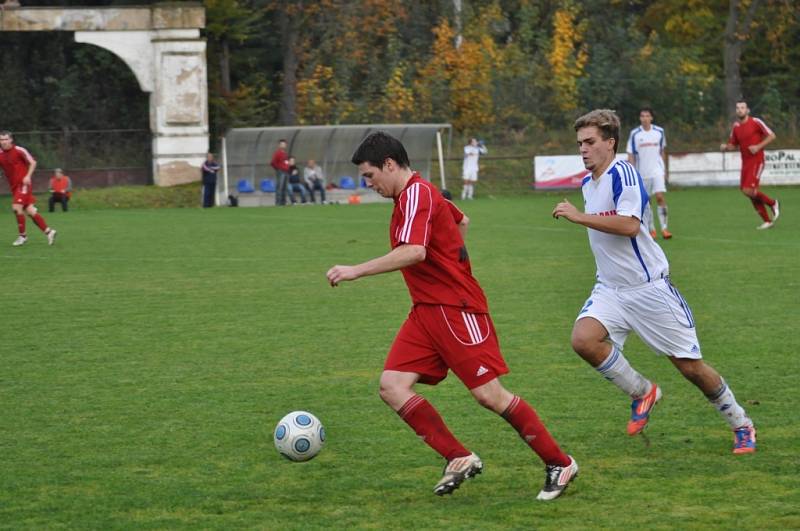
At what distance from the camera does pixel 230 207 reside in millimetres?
34969

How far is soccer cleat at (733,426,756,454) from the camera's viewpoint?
6676 mm

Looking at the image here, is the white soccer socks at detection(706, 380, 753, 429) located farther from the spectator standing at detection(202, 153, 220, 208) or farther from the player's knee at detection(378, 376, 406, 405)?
the spectator standing at detection(202, 153, 220, 208)

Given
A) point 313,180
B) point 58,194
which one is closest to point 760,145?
point 313,180

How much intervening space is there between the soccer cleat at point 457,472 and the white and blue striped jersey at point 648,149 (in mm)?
14223

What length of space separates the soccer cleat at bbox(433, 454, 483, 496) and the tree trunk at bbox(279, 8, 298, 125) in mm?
40269

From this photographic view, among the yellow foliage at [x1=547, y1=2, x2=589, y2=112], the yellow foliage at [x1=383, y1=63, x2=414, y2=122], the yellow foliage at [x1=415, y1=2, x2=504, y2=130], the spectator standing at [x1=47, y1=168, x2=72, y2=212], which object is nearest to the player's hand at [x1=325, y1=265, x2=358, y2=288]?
the spectator standing at [x1=47, y1=168, x2=72, y2=212]

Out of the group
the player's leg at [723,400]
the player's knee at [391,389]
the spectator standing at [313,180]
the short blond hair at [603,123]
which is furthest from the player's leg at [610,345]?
the spectator standing at [313,180]

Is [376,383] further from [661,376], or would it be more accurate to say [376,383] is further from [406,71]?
[406,71]

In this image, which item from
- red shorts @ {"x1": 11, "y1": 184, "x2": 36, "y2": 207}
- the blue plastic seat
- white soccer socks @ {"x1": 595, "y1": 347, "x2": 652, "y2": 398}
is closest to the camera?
white soccer socks @ {"x1": 595, "y1": 347, "x2": 652, "y2": 398}

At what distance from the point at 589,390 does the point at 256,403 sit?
2.13m

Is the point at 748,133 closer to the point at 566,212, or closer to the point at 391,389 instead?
the point at 566,212

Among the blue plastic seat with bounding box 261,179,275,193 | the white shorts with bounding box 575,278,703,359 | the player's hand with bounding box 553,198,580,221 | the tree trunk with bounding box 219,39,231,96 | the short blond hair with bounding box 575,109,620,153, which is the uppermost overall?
the tree trunk with bounding box 219,39,231,96

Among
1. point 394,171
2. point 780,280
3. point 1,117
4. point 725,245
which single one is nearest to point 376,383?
point 394,171

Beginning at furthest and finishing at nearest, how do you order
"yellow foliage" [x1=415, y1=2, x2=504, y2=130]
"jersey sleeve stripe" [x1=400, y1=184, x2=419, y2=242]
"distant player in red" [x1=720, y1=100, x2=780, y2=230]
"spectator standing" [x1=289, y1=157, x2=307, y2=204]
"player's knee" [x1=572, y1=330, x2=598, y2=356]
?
1. "yellow foliage" [x1=415, y1=2, x2=504, y2=130]
2. "spectator standing" [x1=289, y1=157, x2=307, y2=204]
3. "distant player in red" [x1=720, y1=100, x2=780, y2=230]
4. "player's knee" [x1=572, y1=330, x2=598, y2=356]
5. "jersey sleeve stripe" [x1=400, y1=184, x2=419, y2=242]
